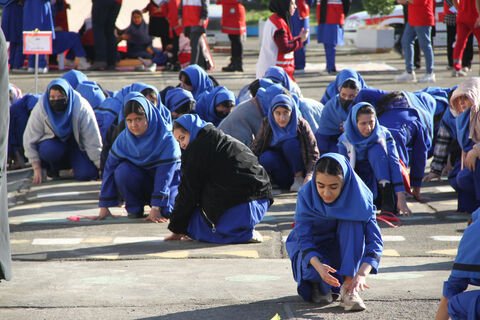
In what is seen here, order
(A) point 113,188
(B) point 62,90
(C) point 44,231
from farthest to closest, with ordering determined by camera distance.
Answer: (B) point 62,90, (A) point 113,188, (C) point 44,231

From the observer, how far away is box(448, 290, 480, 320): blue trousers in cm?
305

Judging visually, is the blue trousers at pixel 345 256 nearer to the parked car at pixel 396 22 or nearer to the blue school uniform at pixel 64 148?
the blue school uniform at pixel 64 148

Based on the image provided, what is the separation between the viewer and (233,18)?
12.6 metres

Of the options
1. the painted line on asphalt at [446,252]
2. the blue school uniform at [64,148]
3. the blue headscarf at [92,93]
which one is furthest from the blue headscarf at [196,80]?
the painted line on asphalt at [446,252]

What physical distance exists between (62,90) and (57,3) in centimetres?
631

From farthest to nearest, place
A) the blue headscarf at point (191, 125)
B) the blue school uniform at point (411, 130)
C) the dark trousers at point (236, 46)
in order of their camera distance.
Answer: the dark trousers at point (236, 46)
the blue school uniform at point (411, 130)
the blue headscarf at point (191, 125)

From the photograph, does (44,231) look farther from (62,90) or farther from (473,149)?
(473,149)

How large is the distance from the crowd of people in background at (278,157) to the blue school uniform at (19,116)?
0.04 ft

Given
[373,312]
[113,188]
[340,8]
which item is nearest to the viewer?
[373,312]

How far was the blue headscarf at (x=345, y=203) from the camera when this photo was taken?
12.5 ft

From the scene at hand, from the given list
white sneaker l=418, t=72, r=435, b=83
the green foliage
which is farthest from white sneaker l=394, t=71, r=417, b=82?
the green foliage

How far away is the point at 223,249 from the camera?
5.17 m

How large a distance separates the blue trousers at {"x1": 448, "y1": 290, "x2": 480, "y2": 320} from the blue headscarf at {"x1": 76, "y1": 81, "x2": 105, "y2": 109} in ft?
18.7

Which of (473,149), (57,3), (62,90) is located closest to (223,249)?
(473,149)
